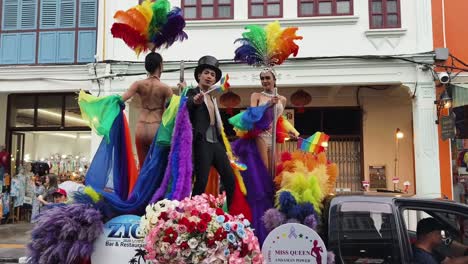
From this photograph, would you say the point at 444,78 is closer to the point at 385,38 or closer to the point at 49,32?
the point at 385,38

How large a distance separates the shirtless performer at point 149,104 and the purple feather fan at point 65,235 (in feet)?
3.71

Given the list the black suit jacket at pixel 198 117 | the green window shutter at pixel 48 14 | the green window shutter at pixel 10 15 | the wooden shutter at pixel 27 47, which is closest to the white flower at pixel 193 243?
the black suit jacket at pixel 198 117

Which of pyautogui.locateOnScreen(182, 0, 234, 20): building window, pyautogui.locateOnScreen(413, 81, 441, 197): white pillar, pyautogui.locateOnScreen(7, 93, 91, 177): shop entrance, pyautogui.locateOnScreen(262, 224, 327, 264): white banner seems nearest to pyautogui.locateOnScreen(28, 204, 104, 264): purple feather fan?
pyautogui.locateOnScreen(262, 224, 327, 264): white banner

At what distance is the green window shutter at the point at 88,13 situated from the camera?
41.3 feet

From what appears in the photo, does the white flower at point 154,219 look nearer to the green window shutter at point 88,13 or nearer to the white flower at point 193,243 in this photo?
the white flower at point 193,243

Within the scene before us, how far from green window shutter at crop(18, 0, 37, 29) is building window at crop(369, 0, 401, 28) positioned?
28.9ft

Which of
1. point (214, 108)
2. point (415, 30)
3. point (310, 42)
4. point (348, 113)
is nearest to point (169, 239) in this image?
point (214, 108)

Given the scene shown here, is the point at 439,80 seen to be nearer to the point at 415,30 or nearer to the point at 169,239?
the point at 415,30

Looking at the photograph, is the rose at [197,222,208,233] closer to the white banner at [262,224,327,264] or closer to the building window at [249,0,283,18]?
the white banner at [262,224,327,264]

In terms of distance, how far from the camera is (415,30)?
11.2 meters

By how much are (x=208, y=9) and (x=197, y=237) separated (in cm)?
974

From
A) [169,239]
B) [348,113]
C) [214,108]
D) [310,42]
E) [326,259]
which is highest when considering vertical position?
[310,42]

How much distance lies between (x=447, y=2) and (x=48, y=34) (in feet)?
33.4

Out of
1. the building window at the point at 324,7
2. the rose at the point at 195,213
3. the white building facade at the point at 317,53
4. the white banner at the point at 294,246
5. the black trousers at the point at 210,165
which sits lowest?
the white banner at the point at 294,246
